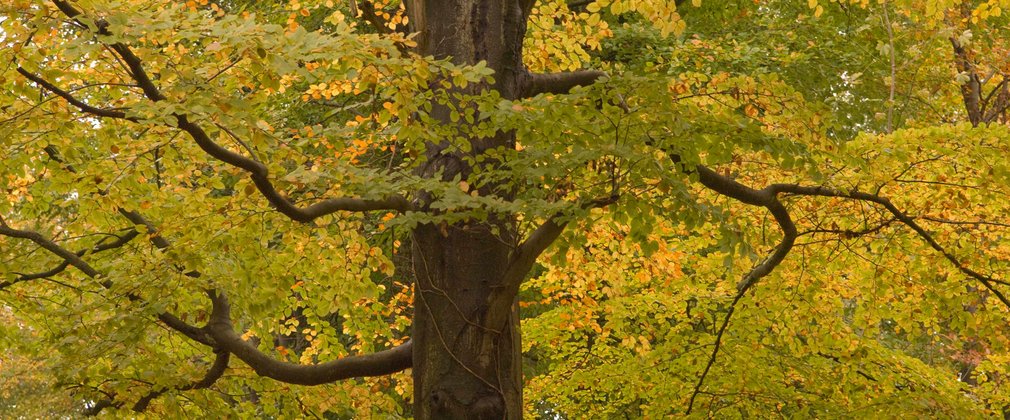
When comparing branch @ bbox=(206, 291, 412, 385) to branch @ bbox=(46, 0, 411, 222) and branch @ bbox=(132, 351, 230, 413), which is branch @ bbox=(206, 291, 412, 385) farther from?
branch @ bbox=(46, 0, 411, 222)

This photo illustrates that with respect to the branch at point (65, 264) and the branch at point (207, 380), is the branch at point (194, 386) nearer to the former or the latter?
the branch at point (207, 380)

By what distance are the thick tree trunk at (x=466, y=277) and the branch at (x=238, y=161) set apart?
387 millimetres

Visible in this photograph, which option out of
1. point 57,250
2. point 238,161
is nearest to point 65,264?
point 57,250

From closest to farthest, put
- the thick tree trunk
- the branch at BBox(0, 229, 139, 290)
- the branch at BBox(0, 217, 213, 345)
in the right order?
1. the thick tree trunk
2. the branch at BBox(0, 217, 213, 345)
3. the branch at BBox(0, 229, 139, 290)

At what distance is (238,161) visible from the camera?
480cm

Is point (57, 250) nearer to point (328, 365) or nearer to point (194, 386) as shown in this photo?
point (194, 386)

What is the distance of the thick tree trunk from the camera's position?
18.3 feet

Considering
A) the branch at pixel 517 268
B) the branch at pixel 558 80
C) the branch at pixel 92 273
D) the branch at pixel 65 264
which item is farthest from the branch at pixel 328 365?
the branch at pixel 558 80

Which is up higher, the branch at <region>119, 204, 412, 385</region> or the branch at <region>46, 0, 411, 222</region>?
the branch at <region>46, 0, 411, 222</region>

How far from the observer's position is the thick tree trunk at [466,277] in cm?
557

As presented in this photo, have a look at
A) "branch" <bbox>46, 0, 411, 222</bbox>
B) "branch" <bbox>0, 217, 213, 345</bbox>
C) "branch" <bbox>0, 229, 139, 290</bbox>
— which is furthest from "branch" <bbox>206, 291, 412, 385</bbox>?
"branch" <bbox>0, 229, 139, 290</bbox>

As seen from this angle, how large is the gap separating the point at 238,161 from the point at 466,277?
1.52 metres

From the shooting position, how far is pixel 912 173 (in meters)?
7.93

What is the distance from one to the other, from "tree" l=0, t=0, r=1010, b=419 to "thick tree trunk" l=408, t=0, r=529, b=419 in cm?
1
